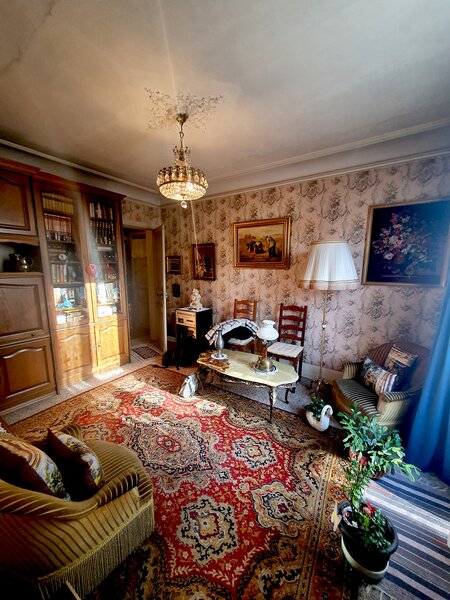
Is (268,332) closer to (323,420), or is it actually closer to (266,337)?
(266,337)

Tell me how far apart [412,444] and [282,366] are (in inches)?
47.8

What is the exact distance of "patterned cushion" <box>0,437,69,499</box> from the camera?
900mm

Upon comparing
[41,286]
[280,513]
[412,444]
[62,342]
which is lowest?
[280,513]

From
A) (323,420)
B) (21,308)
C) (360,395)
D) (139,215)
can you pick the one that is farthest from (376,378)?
(139,215)

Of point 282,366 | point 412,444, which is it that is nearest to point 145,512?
point 282,366

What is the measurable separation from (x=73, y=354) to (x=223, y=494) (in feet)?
8.41

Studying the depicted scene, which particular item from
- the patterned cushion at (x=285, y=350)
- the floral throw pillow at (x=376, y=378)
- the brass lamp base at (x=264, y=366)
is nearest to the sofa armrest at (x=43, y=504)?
the brass lamp base at (x=264, y=366)

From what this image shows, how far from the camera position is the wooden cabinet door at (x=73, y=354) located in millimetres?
2943

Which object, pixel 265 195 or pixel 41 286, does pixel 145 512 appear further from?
pixel 265 195

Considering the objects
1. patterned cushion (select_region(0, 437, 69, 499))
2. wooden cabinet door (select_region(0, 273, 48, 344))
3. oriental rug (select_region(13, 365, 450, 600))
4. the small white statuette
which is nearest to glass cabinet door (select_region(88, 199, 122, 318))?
wooden cabinet door (select_region(0, 273, 48, 344))

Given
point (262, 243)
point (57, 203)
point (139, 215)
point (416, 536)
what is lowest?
point (416, 536)

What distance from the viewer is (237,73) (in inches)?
63.8

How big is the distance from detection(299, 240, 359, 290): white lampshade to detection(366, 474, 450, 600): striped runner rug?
1711 millimetres

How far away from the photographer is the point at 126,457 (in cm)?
143
